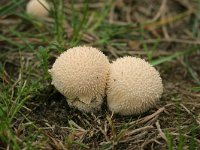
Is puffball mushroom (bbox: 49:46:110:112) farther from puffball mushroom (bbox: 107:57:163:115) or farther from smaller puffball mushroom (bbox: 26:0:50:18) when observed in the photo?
smaller puffball mushroom (bbox: 26:0:50:18)

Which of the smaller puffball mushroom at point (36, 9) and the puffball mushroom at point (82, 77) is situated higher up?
the smaller puffball mushroom at point (36, 9)

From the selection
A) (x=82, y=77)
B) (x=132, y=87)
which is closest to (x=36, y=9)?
(x=82, y=77)

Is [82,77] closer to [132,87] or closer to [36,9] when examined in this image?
[132,87]

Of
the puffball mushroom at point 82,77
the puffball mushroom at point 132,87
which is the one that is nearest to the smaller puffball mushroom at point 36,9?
the puffball mushroom at point 82,77

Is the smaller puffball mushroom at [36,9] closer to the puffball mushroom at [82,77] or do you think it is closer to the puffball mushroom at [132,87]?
the puffball mushroom at [82,77]

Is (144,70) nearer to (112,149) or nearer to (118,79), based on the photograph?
(118,79)

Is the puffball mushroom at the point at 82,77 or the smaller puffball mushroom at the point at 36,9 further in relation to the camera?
the smaller puffball mushroom at the point at 36,9
